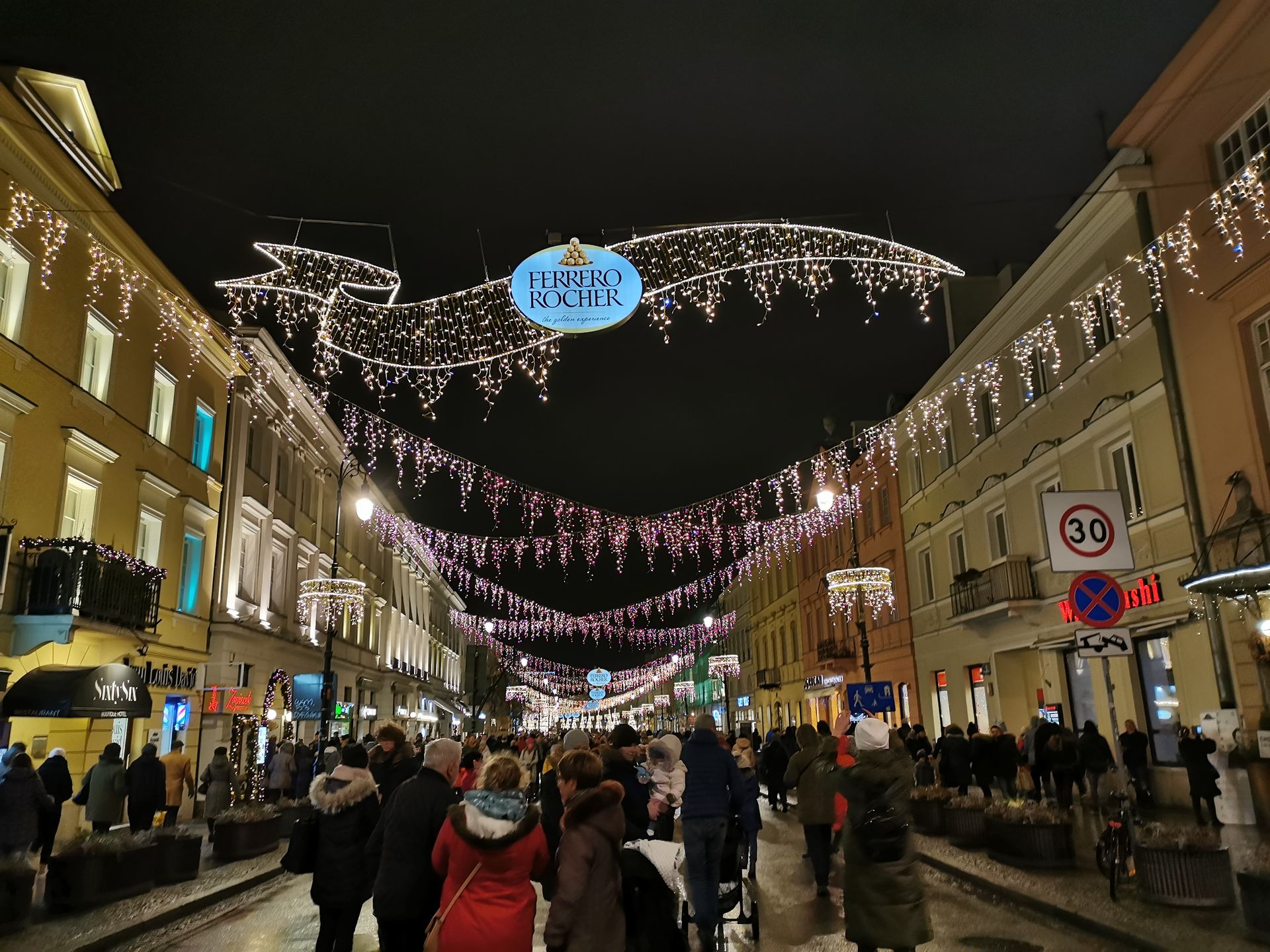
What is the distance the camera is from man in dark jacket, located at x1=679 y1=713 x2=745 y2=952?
314 inches

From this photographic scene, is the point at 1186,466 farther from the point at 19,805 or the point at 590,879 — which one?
the point at 19,805

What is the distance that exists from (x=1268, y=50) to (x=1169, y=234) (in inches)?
124

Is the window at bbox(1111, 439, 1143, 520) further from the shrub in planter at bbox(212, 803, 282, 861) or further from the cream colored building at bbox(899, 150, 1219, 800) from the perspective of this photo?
the shrub in planter at bbox(212, 803, 282, 861)

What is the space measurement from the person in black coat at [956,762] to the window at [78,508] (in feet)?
54.4

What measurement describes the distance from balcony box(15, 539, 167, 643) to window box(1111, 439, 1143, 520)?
18.4 m

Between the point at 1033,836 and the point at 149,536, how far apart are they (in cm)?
1783

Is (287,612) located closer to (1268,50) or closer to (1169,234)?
(1169,234)

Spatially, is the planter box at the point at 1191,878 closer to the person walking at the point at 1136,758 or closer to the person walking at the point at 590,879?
the person walking at the point at 590,879

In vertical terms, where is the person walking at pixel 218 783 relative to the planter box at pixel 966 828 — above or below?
above

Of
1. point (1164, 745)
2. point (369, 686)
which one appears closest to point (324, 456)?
point (369, 686)

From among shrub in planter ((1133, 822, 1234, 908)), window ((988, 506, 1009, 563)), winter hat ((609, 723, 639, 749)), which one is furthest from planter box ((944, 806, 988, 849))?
window ((988, 506, 1009, 563))

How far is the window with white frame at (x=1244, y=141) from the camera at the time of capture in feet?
48.7

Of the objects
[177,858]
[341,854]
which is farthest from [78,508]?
[341,854]

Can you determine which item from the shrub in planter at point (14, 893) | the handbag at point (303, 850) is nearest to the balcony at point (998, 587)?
the handbag at point (303, 850)
